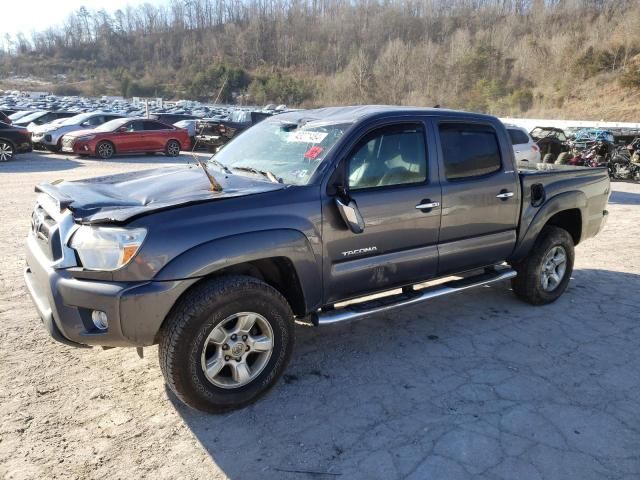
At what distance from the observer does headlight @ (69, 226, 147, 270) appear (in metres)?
2.87

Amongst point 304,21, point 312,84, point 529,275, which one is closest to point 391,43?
point 312,84

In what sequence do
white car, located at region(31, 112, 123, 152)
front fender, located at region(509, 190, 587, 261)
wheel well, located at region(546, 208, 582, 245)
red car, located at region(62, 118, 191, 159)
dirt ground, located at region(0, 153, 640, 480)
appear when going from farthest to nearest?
white car, located at region(31, 112, 123, 152) → red car, located at region(62, 118, 191, 159) → wheel well, located at region(546, 208, 582, 245) → front fender, located at region(509, 190, 587, 261) → dirt ground, located at region(0, 153, 640, 480)

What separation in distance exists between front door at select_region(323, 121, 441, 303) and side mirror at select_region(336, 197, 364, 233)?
0.14 feet

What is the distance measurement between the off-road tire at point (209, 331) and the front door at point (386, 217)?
492 mm

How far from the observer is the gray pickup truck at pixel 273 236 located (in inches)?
115

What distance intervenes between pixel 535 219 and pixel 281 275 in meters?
2.69

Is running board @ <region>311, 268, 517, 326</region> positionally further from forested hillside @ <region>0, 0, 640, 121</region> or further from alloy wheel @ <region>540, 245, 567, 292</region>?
forested hillside @ <region>0, 0, 640, 121</region>

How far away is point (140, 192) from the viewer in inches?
138

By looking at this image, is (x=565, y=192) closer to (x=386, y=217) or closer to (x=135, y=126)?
(x=386, y=217)

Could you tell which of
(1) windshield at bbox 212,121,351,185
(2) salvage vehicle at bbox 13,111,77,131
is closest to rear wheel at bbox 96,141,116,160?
(2) salvage vehicle at bbox 13,111,77,131

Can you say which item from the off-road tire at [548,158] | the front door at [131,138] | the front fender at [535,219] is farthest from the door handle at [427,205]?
the front door at [131,138]

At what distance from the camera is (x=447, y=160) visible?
424 cm

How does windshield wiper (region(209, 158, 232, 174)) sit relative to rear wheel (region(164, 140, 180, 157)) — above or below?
above

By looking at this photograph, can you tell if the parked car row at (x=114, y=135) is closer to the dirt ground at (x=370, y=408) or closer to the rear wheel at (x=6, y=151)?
the rear wheel at (x=6, y=151)
